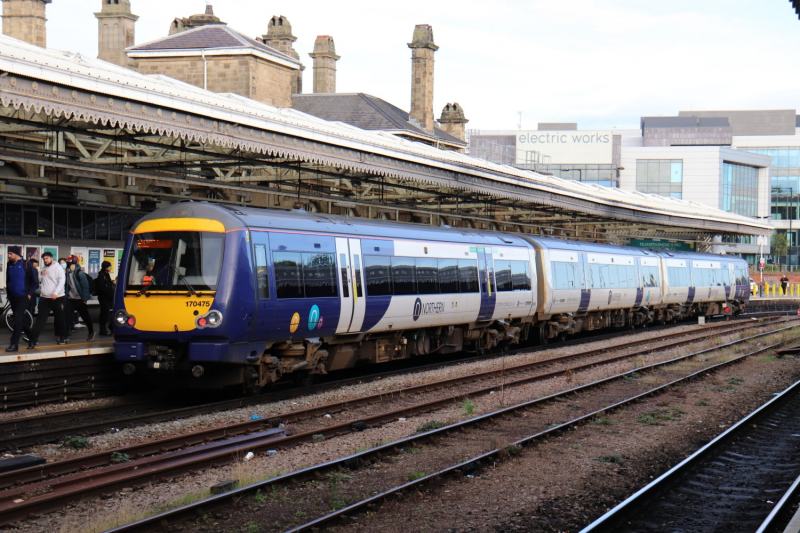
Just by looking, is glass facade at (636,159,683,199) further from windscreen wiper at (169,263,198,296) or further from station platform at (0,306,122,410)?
windscreen wiper at (169,263,198,296)

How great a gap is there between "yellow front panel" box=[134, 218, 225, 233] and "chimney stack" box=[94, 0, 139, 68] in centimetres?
2872

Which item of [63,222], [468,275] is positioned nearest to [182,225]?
[63,222]

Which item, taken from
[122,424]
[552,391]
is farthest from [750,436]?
[122,424]

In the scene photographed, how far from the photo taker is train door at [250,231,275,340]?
1259 cm

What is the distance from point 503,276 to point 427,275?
368cm

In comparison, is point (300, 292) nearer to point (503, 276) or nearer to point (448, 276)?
point (448, 276)

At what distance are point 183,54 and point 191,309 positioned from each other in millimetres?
28876

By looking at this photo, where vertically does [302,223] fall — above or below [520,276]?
above

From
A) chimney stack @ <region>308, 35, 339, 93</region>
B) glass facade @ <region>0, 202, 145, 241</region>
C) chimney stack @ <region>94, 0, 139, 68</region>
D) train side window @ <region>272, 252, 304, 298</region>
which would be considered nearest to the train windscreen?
train side window @ <region>272, 252, 304, 298</region>

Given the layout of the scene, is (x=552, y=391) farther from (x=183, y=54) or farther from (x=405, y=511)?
(x=183, y=54)

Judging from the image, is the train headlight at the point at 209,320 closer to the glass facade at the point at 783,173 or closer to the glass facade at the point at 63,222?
the glass facade at the point at 63,222

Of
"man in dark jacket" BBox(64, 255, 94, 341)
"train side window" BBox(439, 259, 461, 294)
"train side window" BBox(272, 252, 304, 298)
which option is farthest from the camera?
"train side window" BBox(439, 259, 461, 294)

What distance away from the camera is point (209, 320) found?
12.2 m

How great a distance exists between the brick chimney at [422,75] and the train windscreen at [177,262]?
36.5m
